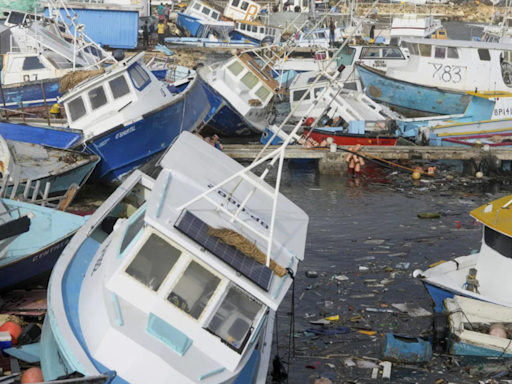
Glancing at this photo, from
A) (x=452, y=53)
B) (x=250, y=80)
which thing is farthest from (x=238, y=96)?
(x=452, y=53)

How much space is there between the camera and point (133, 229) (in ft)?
31.7

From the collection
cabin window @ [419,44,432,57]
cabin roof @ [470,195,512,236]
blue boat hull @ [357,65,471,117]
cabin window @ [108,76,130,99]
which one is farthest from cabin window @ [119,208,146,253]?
cabin window @ [419,44,432,57]

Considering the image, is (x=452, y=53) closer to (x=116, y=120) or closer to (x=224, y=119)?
(x=224, y=119)

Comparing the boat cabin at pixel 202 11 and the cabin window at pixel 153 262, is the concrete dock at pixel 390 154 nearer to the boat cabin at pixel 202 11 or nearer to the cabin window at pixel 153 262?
the cabin window at pixel 153 262

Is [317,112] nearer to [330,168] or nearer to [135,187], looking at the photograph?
[330,168]

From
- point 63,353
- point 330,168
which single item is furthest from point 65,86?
point 63,353

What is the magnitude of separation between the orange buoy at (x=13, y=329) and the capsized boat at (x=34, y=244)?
4.29 feet

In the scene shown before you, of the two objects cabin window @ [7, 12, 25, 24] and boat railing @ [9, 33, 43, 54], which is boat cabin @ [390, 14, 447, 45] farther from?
boat railing @ [9, 33, 43, 54]

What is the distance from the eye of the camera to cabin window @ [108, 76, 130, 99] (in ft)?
65.7

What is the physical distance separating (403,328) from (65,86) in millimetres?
11337

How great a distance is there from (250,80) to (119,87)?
10.00 m

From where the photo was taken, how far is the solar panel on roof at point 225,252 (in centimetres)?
852

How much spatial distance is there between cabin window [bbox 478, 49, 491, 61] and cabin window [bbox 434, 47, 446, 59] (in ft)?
4.63

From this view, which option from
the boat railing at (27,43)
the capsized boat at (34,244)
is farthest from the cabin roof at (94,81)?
the boat railing at (27,43)
